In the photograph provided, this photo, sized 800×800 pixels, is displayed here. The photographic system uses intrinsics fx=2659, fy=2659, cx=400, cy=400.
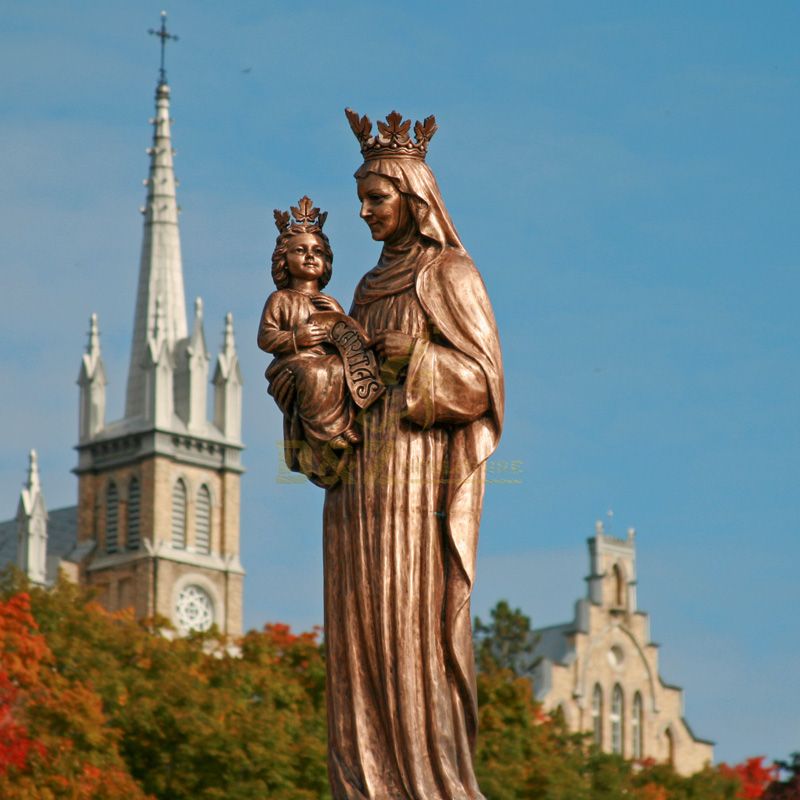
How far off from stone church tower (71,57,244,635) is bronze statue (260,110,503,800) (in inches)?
4420

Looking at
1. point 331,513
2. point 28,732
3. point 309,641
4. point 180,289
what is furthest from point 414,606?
point 180,289

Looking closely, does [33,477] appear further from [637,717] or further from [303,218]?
[303,218]

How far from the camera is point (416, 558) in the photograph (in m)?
11.3

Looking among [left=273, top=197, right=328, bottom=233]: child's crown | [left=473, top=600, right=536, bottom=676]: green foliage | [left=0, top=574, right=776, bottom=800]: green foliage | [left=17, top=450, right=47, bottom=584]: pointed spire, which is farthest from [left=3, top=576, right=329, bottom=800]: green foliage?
[left=17, top=450, right=47, bottom=584]: pointed spire

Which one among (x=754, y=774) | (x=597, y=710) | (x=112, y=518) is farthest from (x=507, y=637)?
(x=112, y=518)

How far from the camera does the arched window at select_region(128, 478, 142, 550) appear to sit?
128875 mm

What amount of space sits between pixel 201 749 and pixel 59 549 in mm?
96317

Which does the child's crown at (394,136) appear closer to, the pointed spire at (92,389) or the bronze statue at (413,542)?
the bronze statue at (413,542)

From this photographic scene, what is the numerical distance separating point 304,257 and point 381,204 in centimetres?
41

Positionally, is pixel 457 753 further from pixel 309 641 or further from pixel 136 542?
pixel 136 542

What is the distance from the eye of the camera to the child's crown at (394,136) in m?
11.7

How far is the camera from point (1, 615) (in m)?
43.2

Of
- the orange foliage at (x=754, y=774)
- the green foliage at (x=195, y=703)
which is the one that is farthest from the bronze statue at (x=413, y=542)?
the orange foliage at (x=754, y=774)

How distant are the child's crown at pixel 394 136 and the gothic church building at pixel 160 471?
111 meters
